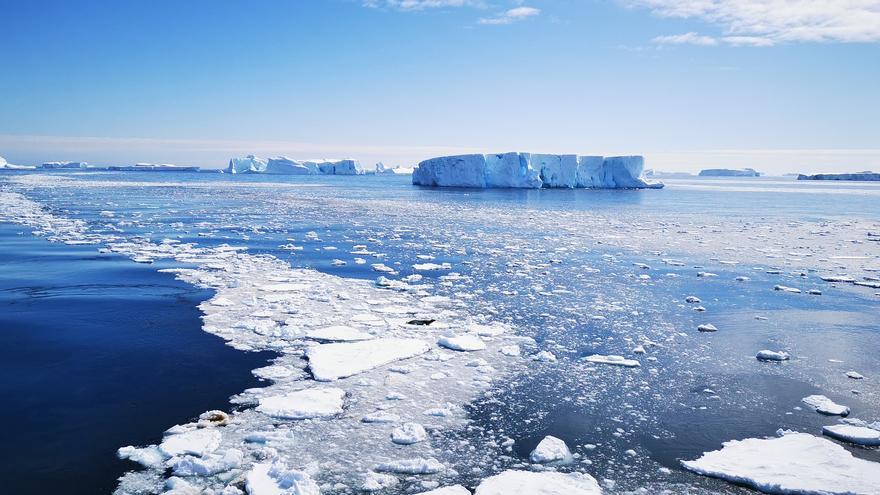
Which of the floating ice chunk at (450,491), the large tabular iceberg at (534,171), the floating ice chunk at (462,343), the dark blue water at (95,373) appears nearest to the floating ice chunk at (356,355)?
the floating ice chunk at (462,343)

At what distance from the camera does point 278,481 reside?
9.07 ft

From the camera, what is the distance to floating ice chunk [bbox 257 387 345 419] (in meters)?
3.58

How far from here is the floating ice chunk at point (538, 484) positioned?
2.75 metres

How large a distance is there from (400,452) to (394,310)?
318 centimetres

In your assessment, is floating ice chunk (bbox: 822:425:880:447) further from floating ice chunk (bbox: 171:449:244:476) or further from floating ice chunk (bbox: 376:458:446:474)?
floating ice chunk (bbox: 171:449:244:476)

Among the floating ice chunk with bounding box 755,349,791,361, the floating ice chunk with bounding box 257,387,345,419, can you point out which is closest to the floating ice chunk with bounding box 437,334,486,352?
the floating ice chunk with bounding box 257,387,345,419

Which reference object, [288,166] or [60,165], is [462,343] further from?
[60,165]

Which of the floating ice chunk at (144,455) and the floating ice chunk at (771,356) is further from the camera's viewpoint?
the floating ice chunk at (771,356)

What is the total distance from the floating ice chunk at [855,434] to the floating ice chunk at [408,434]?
2.62 metres

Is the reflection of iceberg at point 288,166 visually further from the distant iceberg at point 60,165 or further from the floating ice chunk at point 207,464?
the floating ice chunk at point 207,464

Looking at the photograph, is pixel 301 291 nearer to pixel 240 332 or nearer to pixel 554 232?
pixel 240 332

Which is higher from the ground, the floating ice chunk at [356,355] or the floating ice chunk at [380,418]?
the floating ice chunk at [356,355]

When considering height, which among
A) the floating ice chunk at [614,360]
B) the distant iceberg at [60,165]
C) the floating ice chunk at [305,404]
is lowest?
the floating ice chunk at [305,404]

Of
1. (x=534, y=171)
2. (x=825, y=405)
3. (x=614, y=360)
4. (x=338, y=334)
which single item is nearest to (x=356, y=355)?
(x=338, y=334)
